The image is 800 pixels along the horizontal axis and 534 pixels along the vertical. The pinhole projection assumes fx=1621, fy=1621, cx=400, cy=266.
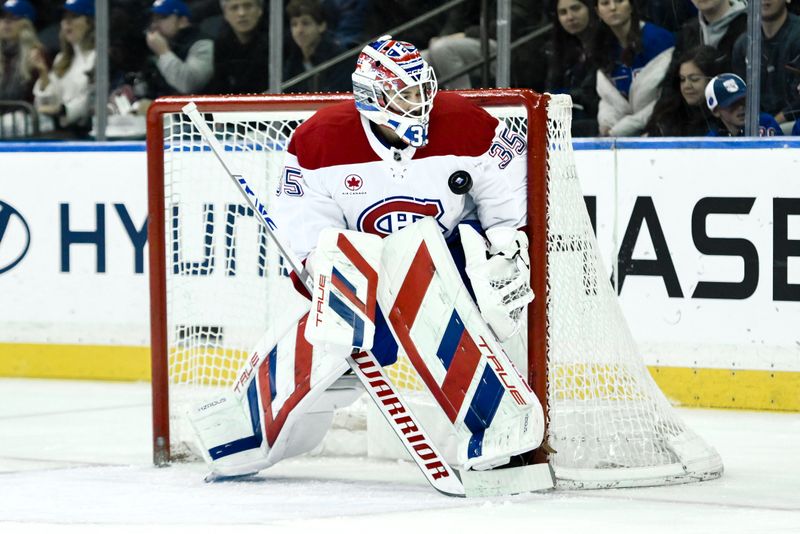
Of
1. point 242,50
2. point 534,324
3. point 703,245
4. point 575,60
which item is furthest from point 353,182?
point 242,50

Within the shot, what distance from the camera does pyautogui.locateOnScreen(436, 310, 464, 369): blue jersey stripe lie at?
12.9 ft

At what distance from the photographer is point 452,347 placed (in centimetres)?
392

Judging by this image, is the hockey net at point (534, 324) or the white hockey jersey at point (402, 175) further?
the hockey net at point (534, 324)

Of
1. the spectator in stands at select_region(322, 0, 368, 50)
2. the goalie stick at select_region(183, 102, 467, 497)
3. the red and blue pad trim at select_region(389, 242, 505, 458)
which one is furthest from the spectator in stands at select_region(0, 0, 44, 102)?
the red and blue pad trim at select_region(389, 242, 505, 458)

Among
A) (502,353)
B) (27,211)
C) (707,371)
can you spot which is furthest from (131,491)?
(27,211)

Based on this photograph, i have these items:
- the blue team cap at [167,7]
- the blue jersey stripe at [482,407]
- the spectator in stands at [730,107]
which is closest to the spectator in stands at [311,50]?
the blue team cap at [167,7]

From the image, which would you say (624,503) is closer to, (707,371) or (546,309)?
(546,309)

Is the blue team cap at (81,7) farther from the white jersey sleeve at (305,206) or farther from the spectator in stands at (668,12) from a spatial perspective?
the white jersey sleeve at (305,206)

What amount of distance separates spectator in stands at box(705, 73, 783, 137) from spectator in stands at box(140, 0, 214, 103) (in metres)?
2.24

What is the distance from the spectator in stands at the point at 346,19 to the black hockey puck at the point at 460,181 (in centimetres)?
294

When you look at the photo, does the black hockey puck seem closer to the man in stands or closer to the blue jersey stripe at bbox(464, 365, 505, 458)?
the man in stands

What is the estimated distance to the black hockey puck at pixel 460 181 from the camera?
12.9ft

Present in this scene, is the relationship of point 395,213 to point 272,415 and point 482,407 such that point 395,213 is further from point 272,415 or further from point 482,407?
point 272,415

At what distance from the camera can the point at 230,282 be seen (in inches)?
208
